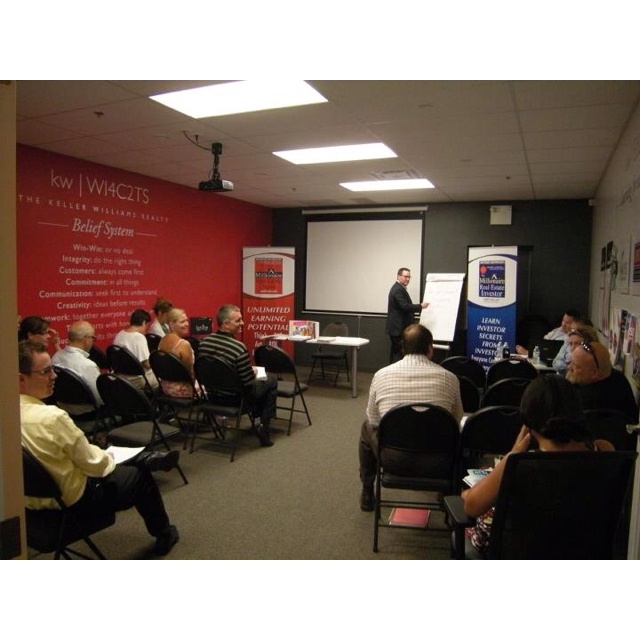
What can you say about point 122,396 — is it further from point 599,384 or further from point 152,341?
point 599,384

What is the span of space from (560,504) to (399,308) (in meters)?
5.82

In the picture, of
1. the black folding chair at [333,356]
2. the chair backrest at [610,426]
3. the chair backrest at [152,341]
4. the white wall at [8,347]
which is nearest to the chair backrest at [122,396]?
the chair backrest at [152,341]

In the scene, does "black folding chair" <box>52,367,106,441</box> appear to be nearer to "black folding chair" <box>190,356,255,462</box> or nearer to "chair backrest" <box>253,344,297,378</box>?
"black folding chair" <box>190,356,255,462</box>

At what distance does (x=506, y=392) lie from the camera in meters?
3.35

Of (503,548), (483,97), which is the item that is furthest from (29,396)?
(483,97)

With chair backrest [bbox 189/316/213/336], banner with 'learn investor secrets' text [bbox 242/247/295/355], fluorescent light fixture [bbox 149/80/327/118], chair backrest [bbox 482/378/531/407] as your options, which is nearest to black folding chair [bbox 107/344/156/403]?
fluorescent light fixture [bbox 149/80/327/118]

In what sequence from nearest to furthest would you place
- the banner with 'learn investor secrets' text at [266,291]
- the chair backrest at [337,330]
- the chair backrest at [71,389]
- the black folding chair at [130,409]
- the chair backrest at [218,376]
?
the black folding chair at [130,409] < the chair backrest at [71,389] < the chair backrest at [218,376] < the chair backrest at [337,330] < the banner with 'learn investor secrets' text at [266,291]

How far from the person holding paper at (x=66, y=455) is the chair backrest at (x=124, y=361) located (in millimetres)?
1979

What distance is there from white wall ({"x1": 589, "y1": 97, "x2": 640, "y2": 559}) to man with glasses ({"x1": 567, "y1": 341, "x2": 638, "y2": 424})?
0.26 m

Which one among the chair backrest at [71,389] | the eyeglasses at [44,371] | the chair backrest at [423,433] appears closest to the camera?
the eyeglasses at [44,371]

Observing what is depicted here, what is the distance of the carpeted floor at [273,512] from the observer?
110 inches

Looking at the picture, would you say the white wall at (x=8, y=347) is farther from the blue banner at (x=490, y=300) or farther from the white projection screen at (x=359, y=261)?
the white projection screen at (x=359, y=261)

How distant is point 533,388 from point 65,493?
1897mm

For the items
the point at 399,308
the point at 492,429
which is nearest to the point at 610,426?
the point at 492,429
